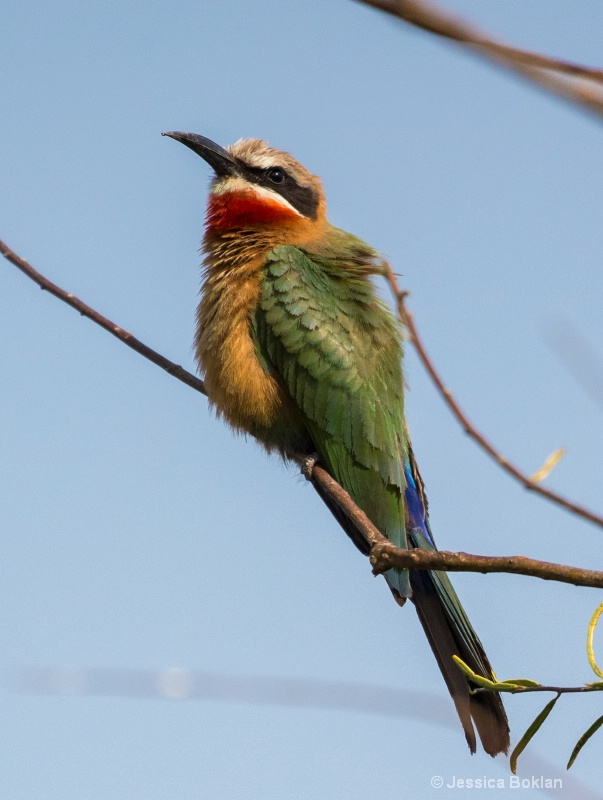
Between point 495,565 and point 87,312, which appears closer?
point 495,565

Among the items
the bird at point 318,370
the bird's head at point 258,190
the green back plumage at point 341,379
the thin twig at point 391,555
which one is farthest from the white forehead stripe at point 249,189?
the thin twig at point 391,555

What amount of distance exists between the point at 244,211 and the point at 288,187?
0.39 m

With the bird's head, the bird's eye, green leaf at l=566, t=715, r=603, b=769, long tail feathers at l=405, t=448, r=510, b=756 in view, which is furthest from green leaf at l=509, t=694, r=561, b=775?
the bird's eye

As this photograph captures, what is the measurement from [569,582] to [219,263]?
2903 mm

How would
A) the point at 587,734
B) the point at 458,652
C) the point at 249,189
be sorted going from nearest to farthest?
the point at 587,734
the point at 458,652
the point at 249,189

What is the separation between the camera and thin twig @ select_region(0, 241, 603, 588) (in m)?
1.72

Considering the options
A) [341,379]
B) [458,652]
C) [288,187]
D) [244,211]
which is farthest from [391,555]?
[288,187]

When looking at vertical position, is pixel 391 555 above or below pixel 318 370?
below

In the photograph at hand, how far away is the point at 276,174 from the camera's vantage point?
476cm

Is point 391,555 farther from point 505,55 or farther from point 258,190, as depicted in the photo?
point 258,190

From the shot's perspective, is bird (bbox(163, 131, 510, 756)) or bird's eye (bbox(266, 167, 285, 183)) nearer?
bird (bbox(163, 131, 510, 756))

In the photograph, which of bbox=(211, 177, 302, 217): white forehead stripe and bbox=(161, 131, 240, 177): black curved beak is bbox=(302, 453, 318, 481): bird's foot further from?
bbox=(161, 131, 240, 177): black curved beak

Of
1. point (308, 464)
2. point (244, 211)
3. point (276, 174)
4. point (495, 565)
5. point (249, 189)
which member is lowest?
point (495, 565)

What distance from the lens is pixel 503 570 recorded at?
5.95 ft
